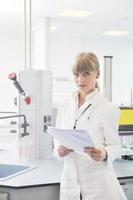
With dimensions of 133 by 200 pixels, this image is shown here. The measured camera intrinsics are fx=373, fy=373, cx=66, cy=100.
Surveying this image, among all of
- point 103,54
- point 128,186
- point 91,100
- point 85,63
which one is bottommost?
point 128,186

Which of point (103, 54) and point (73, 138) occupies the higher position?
point (103, 54)

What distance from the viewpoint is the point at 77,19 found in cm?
712

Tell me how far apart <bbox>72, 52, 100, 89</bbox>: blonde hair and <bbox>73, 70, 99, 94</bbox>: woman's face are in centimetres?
2

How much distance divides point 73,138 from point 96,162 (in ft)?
0.62

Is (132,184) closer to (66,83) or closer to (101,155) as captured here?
(101,155)

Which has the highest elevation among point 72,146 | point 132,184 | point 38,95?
point 38,95

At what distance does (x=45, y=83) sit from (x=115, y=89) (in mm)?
6493

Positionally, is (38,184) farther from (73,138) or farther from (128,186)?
(128,186)

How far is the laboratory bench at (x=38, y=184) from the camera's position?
1.84 meters

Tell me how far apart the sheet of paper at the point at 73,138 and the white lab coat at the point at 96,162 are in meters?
0.11

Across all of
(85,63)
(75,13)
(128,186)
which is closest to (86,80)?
(85,63)

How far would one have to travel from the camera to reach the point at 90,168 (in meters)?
1.73

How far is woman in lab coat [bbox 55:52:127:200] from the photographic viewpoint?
5.62ft

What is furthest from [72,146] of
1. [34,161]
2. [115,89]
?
[115,89]
